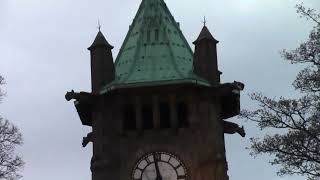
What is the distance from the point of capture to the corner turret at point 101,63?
39.3m

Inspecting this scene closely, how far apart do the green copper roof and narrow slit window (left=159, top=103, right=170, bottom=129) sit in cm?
122

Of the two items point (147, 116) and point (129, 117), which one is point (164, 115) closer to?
point (147, 116)

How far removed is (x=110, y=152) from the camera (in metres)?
37.8

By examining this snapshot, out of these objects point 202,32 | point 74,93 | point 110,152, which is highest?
point 202,32

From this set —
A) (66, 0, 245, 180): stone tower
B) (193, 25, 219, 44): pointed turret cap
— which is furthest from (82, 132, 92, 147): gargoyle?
(193, 25, 219, 44): pointed turret cap

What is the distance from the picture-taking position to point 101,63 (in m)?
39.8

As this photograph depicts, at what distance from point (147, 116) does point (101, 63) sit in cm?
339

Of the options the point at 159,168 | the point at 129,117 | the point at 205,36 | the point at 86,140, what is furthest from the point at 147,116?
the point at 205,36

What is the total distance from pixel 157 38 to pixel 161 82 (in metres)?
3.64

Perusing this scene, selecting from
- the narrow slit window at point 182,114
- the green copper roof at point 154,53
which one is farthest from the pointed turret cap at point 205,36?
the narrow slit window at point 182,114

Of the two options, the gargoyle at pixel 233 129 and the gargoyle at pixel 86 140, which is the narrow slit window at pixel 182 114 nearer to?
the gargoyle at pixel 233 129

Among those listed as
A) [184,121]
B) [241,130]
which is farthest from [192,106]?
[241,130]

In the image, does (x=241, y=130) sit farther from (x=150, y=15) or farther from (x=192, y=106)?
(x=150, y=15)

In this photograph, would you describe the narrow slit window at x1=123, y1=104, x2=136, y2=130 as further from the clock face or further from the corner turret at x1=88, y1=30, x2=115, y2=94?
the clock face
